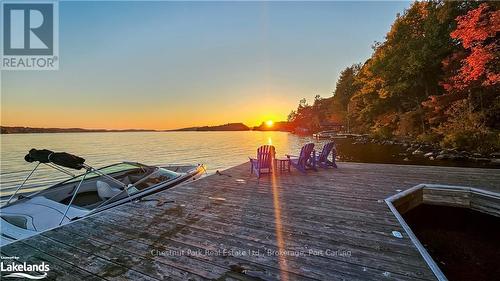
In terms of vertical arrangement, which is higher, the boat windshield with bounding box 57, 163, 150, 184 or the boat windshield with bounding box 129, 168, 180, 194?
the boat windshield with bounding box 57, 163, 150, 184

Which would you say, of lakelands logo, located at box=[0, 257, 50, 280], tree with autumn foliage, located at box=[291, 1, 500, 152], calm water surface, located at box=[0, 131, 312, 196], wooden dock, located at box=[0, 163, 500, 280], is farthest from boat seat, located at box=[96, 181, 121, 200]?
tree with autumn foliage, located at box=[291, 1, 500, 152]

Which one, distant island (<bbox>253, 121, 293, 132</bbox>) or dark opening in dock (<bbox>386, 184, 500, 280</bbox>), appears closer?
dark opening in dock (<bbox>386, 184, 500, 280</bbox>)

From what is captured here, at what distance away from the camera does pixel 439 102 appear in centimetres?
1964

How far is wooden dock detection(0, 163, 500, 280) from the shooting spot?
2617 millimetres

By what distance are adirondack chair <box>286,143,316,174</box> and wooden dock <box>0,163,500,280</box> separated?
2473mm

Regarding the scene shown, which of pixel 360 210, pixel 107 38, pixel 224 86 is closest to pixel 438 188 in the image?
pixel 360 210

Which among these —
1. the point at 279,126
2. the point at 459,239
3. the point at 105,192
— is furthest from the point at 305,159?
the point at 279,126

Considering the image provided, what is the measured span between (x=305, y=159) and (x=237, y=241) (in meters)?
5.51

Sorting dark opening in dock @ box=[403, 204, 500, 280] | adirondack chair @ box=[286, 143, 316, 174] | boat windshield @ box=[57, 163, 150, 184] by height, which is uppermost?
adirondack chair @ box=[286, 143, 316, 174]

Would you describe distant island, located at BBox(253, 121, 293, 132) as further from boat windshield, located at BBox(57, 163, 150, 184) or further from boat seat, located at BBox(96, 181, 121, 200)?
boat seat, located at BBox(96, 181, 121, 200)

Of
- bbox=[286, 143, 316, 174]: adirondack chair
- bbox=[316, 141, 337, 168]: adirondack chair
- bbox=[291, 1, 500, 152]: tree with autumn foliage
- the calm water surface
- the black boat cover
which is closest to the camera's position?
the black boat cover

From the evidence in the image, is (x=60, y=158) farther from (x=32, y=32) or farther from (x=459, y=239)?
(x=459, y=239)

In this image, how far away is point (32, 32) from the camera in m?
7.33

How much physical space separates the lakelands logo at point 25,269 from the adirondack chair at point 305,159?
679 centimetres
